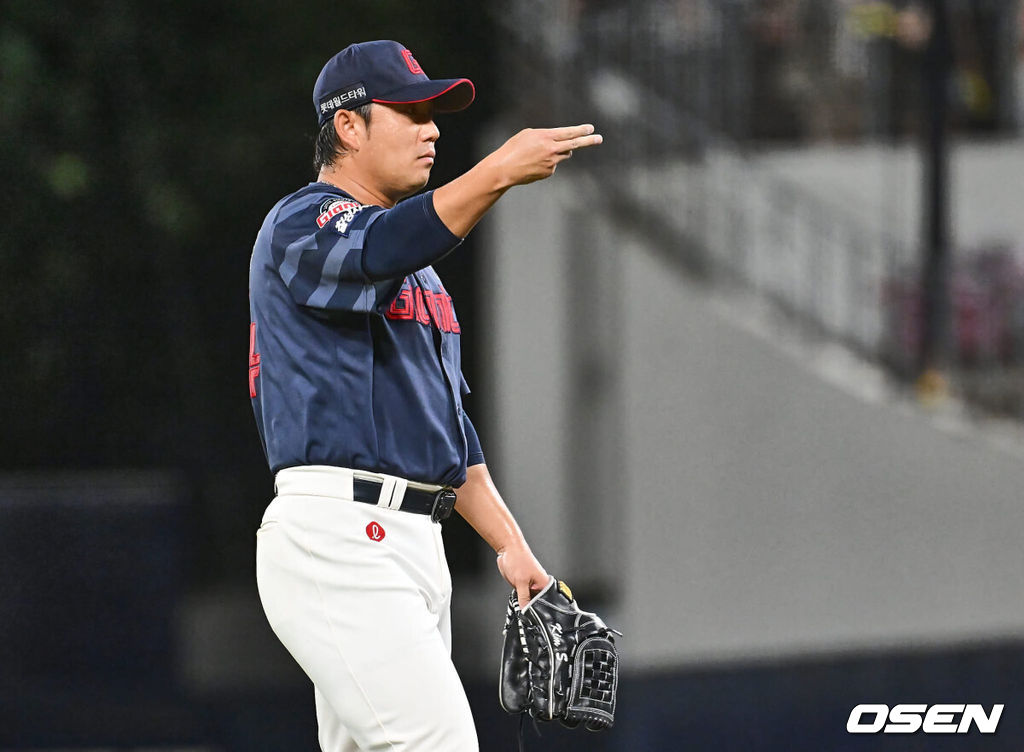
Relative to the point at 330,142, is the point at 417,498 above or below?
below

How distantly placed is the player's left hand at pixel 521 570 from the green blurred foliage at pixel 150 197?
21.3ft

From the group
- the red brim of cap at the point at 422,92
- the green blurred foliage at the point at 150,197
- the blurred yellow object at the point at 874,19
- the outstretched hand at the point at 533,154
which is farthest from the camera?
the blurred yellow object at the point at 874,19

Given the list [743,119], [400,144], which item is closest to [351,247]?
[400,144]

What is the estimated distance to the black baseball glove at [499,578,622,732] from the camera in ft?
12.1

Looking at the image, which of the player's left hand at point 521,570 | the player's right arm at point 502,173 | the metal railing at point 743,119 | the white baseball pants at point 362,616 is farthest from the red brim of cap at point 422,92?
the metal railing at point 743,119

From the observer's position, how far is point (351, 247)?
320 cm

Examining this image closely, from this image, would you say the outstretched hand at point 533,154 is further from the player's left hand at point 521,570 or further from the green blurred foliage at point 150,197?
the green blurred foliage at point 150,197

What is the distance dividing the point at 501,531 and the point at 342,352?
25.3 inches

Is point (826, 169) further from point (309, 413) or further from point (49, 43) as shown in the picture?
point (309, 413)

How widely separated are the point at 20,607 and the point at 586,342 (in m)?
4.18

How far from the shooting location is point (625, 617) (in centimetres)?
1002

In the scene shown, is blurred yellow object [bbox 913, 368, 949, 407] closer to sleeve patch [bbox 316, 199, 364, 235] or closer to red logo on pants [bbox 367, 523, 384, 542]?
red logo on pants [bbox 367, 523, 384, 542]

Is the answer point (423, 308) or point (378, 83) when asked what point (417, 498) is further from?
point (378, 83)

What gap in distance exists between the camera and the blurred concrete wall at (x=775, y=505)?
9914 millimetres
